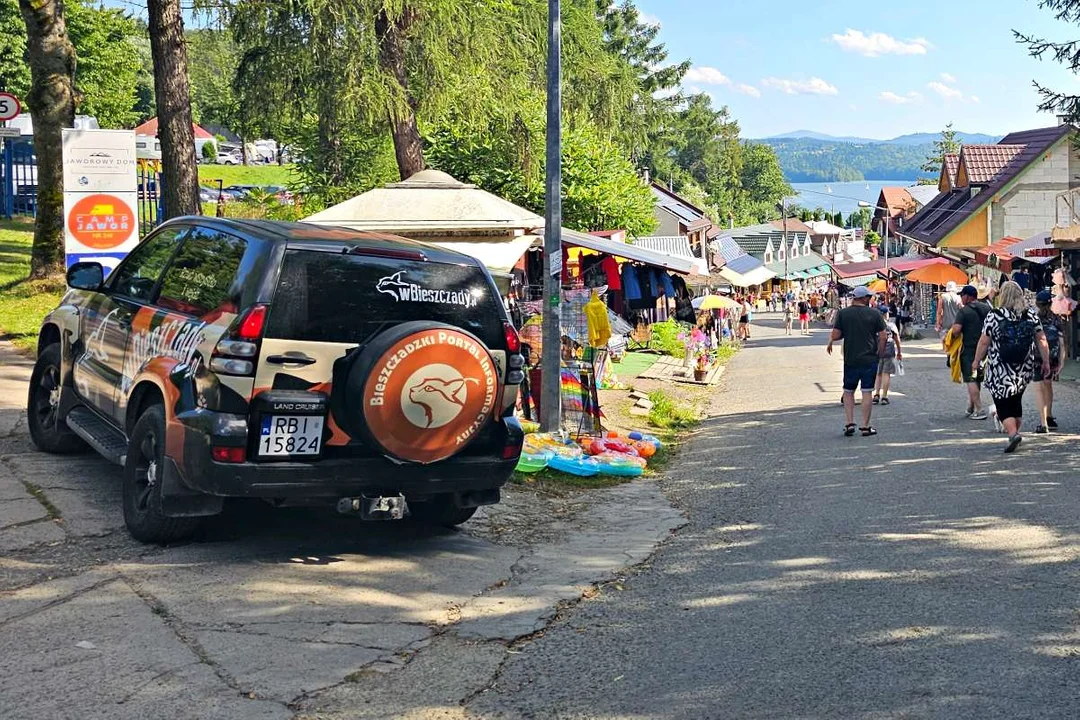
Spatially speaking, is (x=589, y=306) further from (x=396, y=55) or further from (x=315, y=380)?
(x=315, y=380)

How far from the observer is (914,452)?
1256 centimetres

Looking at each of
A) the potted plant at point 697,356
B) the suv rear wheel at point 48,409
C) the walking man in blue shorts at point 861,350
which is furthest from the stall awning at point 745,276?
the suv rear wheel at point 48,409

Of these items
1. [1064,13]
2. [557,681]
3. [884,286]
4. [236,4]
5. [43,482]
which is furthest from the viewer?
[884,286]

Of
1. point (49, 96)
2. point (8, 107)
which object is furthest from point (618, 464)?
point (8, 107)

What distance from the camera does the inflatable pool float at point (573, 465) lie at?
11047 mm

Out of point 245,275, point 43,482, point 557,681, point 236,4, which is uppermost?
point 236,4

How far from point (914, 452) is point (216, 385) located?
27.0ft

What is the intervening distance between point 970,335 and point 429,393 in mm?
10818

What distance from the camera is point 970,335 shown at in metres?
15.7

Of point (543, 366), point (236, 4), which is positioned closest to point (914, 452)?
point (543, 366)

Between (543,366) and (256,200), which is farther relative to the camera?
(256,200)

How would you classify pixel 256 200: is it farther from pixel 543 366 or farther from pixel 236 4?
pixel 543 366

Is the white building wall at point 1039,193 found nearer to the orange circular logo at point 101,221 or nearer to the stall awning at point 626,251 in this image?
the stall awning at point 626,251

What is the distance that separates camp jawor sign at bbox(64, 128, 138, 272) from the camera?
516 inches
